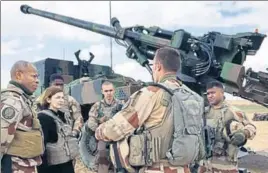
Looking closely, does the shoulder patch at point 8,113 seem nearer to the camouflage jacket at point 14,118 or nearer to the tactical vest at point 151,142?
the camouflage jacket at point 14,118

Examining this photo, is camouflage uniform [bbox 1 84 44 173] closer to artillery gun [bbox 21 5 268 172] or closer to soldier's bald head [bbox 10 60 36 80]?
soldier's bald head [bbox 10 60 36 80]

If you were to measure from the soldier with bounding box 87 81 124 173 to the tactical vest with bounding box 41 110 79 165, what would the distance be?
2.82 feet

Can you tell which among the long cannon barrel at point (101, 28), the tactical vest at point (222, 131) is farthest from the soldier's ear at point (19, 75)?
the long cannon barrel at point (101, 28)

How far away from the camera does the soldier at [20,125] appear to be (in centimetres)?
407

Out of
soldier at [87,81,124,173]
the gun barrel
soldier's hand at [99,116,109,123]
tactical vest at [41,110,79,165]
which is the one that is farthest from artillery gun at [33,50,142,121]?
tactical vest at [41,110,79,165]

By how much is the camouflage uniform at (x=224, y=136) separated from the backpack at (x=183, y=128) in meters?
1.50

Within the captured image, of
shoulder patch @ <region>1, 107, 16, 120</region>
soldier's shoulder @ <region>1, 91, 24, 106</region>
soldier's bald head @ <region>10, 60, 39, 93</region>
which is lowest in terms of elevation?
shoulder patch @ <region>1, 107, 16, 120</region>

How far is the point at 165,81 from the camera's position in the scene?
3771mm

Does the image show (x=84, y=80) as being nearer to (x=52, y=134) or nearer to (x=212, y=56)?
(x=212, y=56)

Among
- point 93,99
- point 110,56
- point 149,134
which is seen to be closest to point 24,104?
point 149,134

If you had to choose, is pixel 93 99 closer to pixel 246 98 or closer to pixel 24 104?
pixel 246 98

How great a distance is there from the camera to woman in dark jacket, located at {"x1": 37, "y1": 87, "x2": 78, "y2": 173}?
4909 millimetres

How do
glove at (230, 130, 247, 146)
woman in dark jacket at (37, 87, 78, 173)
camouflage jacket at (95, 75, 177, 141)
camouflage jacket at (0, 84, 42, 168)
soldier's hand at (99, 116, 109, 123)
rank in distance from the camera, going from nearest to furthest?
camouflage jacket at (95, 75, 177, 141)
camouflage jacket at (0, 84, 42, 168)
woman in dark jacket at (37, 87, 78, 173)
glove at (230, 130, 247, 146)
soldier's hand at (99, 116, 109, 123)

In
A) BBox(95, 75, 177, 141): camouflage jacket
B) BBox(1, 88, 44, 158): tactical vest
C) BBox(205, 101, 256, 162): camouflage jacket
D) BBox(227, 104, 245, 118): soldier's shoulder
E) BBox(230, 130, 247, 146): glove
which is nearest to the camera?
BBox(95, 75, 177, 141): camouflage jacket
